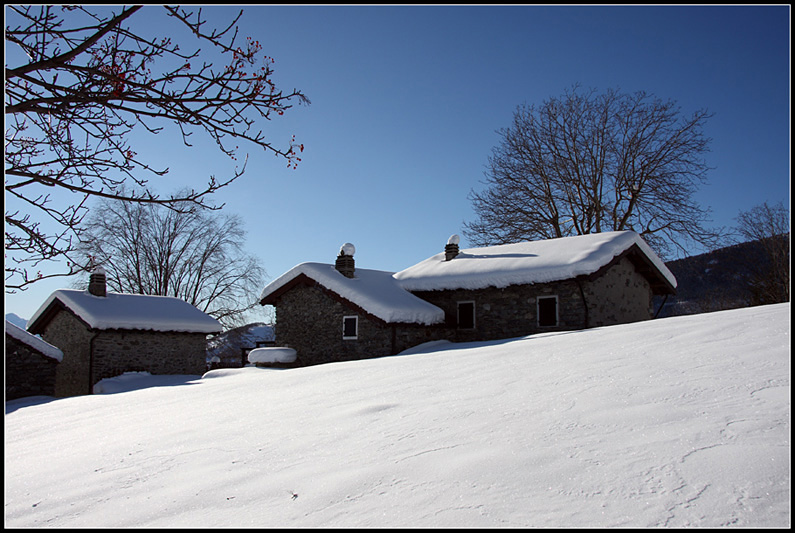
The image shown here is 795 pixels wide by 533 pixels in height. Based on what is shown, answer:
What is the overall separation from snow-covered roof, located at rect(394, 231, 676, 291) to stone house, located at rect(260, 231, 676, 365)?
4cm

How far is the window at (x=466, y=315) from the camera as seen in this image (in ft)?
66.0

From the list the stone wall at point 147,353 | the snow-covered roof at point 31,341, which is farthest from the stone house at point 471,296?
the snow-covered roof at point 31,341

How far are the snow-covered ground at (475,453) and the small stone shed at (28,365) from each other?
13.8 meters

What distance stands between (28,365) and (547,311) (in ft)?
59.7

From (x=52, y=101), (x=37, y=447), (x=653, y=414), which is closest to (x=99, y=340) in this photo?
(x=37, y=447)

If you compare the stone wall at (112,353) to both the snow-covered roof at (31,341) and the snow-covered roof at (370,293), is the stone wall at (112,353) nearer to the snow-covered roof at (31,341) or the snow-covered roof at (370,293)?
the snow-covered roof at (31,341)

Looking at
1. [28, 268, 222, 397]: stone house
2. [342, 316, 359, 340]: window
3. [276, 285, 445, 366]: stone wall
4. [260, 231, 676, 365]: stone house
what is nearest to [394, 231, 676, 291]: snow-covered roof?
[260, 231, 676, 365]: stone house

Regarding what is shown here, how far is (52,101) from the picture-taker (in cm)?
364

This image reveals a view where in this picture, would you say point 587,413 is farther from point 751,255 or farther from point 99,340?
point 751,255

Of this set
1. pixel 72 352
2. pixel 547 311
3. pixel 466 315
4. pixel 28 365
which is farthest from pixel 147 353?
pixel 547 311

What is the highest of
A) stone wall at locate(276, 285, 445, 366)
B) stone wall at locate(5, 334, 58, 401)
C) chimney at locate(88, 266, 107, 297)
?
chimney at locate(88, 266, 107, 297)

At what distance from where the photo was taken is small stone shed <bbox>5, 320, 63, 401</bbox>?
1902 centimetres

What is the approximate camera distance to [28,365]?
63.5 ft

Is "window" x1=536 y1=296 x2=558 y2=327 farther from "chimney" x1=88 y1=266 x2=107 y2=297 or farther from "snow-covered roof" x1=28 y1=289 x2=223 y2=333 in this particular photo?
"chimney" x1=88 y1=266 x2=107 y2=297
